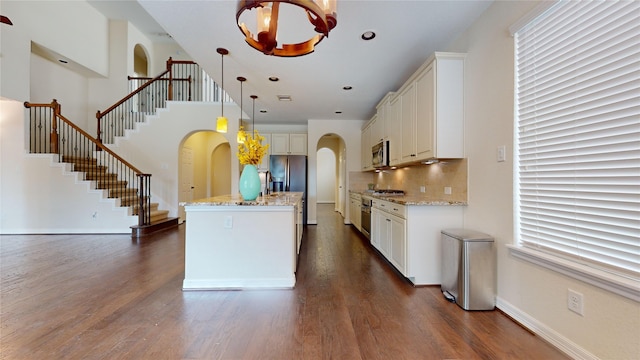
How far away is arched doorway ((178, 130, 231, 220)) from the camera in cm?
704

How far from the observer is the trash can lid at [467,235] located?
2299 millimetres

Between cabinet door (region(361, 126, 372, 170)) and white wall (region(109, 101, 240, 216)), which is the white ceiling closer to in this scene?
cabinet door (region(361, 126, 372, 170))

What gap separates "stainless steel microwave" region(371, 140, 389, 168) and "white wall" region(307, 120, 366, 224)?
1274 millimetres

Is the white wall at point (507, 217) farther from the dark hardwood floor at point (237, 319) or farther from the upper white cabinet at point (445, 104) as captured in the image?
the dark hardwood floor at point (237, 319)

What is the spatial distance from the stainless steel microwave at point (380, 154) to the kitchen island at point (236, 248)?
2.25 metres

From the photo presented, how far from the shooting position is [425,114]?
2980 mm

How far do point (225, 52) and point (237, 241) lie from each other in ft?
7.52

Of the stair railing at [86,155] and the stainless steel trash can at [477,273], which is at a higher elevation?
the stair railing at [86,155]

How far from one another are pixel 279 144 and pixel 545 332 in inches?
243

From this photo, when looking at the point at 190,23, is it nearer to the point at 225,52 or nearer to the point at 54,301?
the point at 225,52

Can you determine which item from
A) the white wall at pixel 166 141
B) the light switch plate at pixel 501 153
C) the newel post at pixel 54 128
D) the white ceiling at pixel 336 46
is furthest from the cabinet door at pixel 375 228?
the newel post at pixel 54 128

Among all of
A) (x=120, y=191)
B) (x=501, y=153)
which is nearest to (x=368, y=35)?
(x=501, y=153)

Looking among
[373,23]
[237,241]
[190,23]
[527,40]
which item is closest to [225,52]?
[190,23]

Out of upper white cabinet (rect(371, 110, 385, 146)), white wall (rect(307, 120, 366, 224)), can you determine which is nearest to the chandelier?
upper white cabinet (rect(371, 110, 385, 146))
